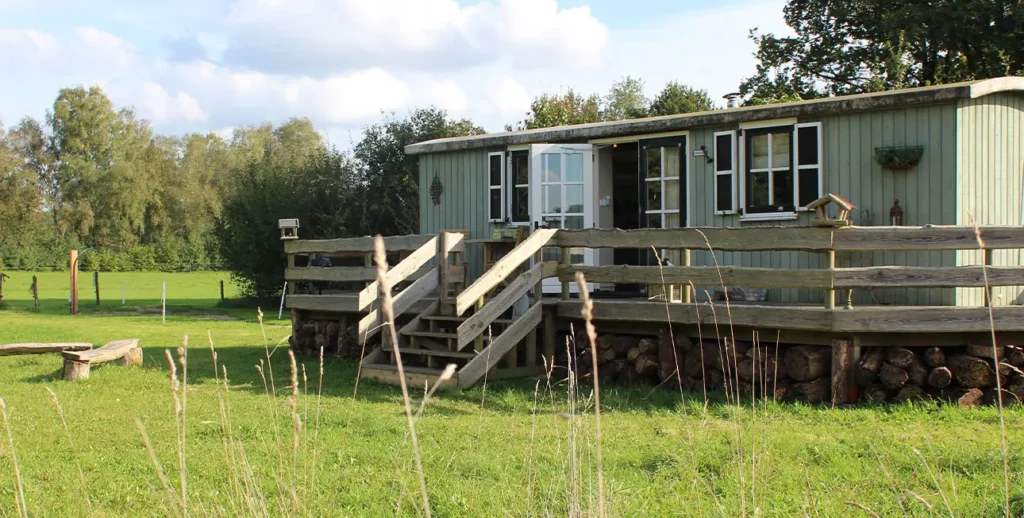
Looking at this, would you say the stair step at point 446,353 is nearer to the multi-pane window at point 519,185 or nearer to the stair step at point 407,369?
the stair step at point 407,369

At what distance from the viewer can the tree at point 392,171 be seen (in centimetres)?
2623

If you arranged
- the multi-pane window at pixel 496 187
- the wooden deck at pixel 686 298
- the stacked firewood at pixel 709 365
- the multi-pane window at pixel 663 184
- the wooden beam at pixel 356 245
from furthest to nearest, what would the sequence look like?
the multi-pane window at pixel 496 187, the multi-pane window at pixel 663 184, the wooden beam at pixel 356 245, the stacked firewood at pixel 709 365, the wooden deck at pixel 686 298

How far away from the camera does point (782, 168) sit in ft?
37.3

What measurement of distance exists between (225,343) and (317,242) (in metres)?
3.84

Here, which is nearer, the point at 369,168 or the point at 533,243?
the point at 533,243

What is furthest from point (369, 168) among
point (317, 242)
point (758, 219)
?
point (758, 219)

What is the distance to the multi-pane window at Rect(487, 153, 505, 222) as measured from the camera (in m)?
13.8

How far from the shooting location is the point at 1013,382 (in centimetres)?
869

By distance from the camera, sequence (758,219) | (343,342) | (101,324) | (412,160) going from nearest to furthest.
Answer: (758,219) → (343,342) → (101,324) → (412,160)

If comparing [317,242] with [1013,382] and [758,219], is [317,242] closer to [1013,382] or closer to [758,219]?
[758,219]

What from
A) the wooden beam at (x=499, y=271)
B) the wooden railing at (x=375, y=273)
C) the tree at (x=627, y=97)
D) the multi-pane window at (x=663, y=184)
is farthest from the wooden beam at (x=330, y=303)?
the tree at (x=627, y=97)

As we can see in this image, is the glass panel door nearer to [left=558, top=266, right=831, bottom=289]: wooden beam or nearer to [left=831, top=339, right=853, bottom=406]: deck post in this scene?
[left=558, top=266, right=831, bottom=289]: wooden beam

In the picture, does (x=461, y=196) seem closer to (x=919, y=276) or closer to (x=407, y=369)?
(x=407, y=369)

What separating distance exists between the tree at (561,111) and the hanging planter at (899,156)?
19022 mm
